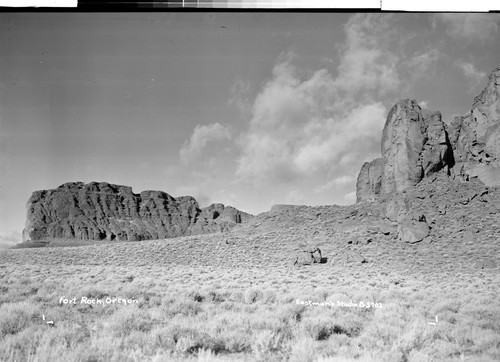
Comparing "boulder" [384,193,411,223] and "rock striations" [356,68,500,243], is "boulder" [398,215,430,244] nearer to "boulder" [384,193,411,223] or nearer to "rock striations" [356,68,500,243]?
"rock striations" [356,68,500,243]

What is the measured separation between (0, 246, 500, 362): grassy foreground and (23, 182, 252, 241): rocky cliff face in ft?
173

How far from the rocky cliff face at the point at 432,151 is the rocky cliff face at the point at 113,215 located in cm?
3596

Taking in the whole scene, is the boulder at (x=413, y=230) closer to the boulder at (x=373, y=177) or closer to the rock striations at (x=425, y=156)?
the rock striations at (x=425, y=156)

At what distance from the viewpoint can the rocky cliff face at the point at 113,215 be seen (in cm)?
6344

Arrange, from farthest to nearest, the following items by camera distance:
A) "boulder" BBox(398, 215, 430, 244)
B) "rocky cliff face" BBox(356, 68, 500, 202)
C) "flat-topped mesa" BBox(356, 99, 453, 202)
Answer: "flat-topped mesa" BBox(356, 99, 453, 202) → "rocky cliff face" BBox(356, 68, 500, 202) → "boulder" BBox(398, 215, 430, 244)

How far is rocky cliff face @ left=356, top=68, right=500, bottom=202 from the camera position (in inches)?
662

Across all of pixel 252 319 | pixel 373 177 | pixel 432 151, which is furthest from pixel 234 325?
pixel 373 177

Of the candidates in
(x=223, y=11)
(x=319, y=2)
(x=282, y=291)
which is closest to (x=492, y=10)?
(x=319, y=2)

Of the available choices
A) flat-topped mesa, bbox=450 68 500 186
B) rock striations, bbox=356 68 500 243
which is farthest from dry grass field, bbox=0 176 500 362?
flat-topped mesa, bbox=450 68 500 186

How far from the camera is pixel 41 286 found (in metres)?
6.45

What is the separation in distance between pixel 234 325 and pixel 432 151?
81.5 ft

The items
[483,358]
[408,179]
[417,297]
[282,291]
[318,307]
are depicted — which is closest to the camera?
[483,358]

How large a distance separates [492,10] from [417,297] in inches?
201

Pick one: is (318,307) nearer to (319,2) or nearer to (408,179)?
(319,2)
